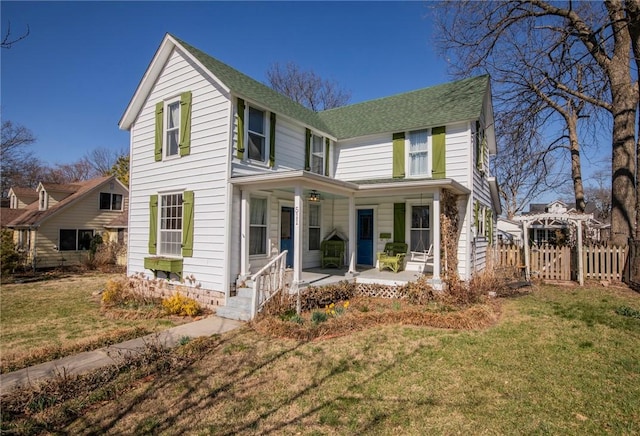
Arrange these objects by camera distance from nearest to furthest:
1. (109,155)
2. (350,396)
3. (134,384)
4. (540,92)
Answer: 1. (350,396)
2. (134,384)
3. (540,92)
4. (109,155)

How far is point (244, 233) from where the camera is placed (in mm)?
8891

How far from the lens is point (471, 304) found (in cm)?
812

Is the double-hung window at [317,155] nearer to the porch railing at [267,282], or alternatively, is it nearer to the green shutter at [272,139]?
the green shutter at [272,139]

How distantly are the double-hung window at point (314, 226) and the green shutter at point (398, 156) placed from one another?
3076 mm

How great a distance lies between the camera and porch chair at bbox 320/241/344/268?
39.0 feet

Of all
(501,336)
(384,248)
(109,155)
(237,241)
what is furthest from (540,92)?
(109,155)

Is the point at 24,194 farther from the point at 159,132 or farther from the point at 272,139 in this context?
the point at 272,139

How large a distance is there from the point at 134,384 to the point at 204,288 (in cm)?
470

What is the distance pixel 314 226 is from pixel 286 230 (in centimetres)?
166

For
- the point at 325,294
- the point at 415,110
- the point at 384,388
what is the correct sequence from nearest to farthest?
the point at 384,388, the point at 325,294, the point at 415,110

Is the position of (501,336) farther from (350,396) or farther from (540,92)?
(540,92)

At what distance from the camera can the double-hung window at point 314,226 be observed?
12.3 m

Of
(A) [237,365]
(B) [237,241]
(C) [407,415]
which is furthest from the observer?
(B) [237,241]

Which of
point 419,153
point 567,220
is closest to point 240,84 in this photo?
point 419,153
